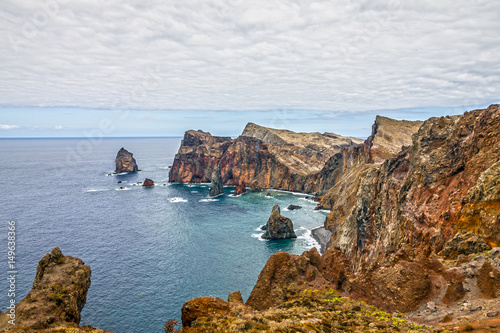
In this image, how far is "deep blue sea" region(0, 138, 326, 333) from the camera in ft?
194

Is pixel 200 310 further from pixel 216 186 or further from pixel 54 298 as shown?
pixel 216 186

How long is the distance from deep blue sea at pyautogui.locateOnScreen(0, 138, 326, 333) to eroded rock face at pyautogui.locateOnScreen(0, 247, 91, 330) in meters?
27.1

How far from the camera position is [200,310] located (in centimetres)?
2297

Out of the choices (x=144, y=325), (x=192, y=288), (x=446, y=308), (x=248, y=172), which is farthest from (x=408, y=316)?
(x=248, y=172)

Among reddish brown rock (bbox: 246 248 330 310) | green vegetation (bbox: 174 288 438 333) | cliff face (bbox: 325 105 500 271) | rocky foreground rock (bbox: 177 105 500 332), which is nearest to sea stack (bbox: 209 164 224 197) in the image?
rocky foreground rock (bbox: 177 105 500 332)

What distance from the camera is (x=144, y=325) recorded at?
5134 centimetres

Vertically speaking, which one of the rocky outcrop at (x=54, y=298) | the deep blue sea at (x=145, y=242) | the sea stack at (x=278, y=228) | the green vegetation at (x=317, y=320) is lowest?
the deep blue sea at (x=145, y=242)

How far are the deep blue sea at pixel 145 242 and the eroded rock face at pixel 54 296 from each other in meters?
27.1

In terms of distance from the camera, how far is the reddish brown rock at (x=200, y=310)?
2289cm

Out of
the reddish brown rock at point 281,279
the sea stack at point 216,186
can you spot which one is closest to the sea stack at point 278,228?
the reddish brown rock at point 281,279

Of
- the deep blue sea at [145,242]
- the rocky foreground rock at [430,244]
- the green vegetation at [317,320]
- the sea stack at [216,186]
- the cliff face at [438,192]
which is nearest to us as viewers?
the green vegetation at [317,320]

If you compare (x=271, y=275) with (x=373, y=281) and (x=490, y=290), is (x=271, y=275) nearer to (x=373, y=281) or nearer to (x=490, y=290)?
(x=373, y=281)

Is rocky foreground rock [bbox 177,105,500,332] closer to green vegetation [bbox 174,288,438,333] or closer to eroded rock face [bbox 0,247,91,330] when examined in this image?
green vegetation [bbox 174,288,438,333]

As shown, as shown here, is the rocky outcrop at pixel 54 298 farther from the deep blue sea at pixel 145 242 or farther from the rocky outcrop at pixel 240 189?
the rocky outcrop at pixel 240 189
